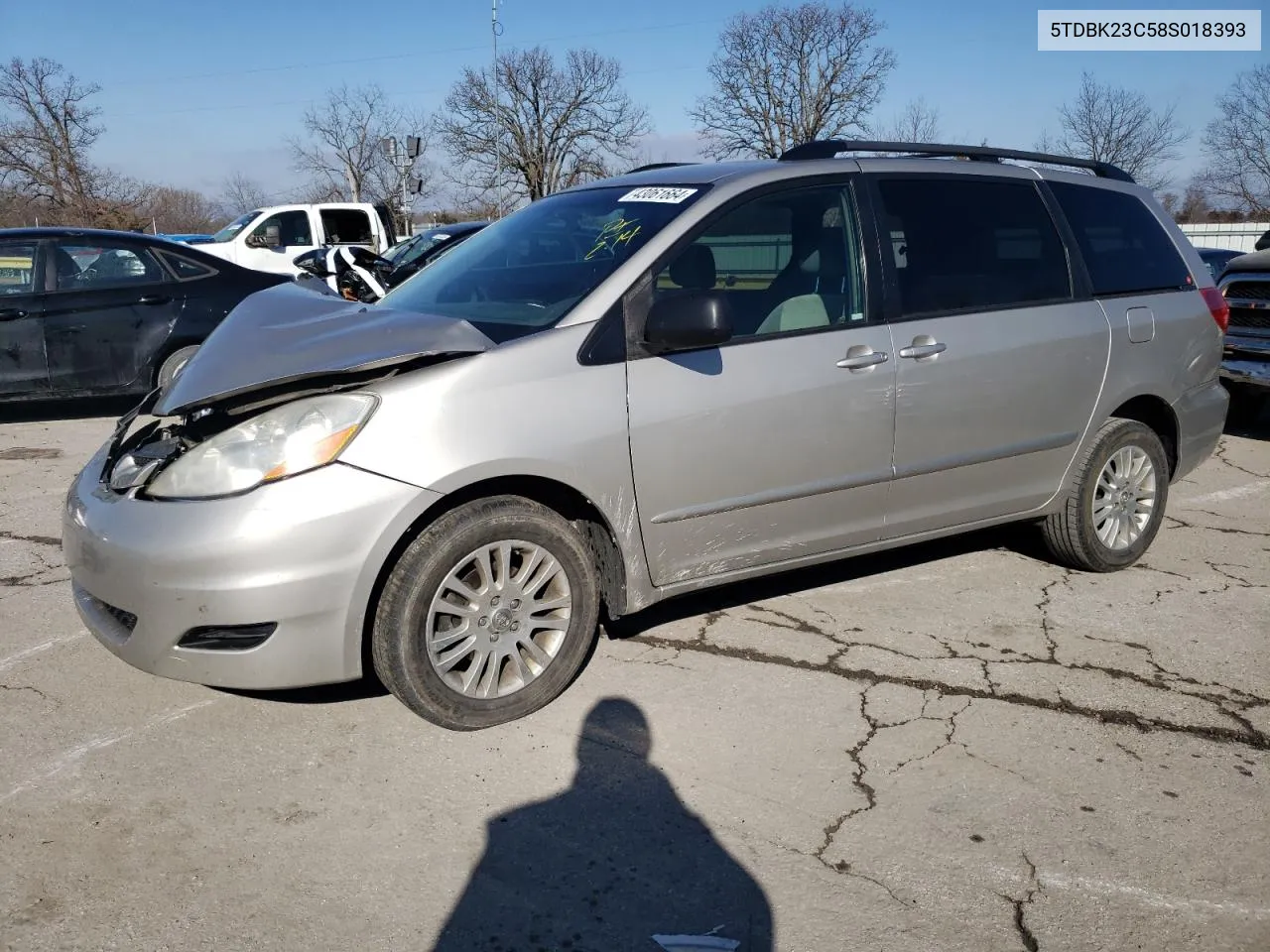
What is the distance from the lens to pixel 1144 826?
294cm

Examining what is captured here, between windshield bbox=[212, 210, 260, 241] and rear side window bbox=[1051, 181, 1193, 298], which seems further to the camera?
windshield bbox=[212, 210, 260, 241]

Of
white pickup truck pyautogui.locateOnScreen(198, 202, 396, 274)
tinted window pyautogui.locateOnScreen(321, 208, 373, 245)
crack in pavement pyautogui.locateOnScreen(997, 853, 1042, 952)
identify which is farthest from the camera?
tinted window pyautogui.locateOnScreen(321, 208, 373, 245)

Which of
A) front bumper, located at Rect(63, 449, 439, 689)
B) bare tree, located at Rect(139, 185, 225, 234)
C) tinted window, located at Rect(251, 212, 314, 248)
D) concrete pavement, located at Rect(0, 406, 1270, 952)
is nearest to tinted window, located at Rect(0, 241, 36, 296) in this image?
concrete pavement, located at Rect(0, 406, 1270, 952)

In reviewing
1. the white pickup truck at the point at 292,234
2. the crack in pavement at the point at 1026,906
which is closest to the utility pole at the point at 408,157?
the white pickup truck at the point at 292,234

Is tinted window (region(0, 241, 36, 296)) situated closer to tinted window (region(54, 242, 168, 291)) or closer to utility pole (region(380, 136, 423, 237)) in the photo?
tinted window (region(54, 242, 168, 291))

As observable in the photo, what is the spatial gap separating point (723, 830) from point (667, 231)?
2.00 meters

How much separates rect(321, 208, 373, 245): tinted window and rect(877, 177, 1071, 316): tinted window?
51.8 feet

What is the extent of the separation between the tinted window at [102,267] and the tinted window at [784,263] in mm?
6037

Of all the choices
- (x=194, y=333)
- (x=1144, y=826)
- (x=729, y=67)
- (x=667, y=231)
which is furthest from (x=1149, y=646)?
(x=729, y=67)

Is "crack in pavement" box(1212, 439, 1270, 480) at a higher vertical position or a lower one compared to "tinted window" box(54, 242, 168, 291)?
lower

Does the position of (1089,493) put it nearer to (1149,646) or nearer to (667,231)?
(1149,646)

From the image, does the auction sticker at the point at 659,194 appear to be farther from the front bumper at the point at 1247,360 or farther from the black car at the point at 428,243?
the black car at the point at 428,243

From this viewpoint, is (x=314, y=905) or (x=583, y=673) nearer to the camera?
(x=314, y=905)

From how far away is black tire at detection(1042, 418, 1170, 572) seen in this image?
473 cm
